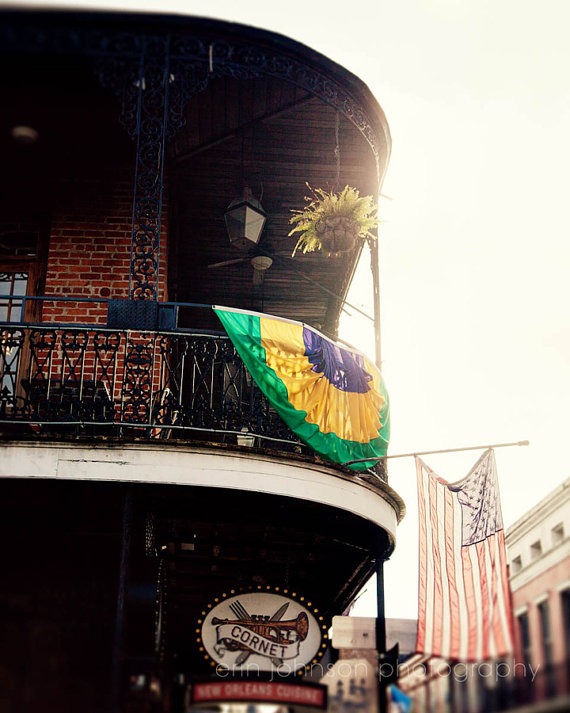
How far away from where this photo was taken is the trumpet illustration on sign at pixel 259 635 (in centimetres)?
920

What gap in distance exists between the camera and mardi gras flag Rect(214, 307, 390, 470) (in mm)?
8766

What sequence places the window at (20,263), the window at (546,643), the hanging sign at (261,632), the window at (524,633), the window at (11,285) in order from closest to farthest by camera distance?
the window at (546,643) → the window at (524,633) → the hanging sign at (261,632) → the window at (20,263) → the window at (11,285)

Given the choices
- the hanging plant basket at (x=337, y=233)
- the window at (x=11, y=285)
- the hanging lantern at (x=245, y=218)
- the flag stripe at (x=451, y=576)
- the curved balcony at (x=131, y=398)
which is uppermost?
the hanging lantern at (x=245, y=218)

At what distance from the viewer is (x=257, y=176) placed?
38.8 feet

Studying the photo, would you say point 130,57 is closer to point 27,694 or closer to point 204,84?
point 204,84

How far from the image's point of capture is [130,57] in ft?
29.5

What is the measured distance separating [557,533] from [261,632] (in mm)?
2948

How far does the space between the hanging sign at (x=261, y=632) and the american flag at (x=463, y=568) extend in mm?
1315

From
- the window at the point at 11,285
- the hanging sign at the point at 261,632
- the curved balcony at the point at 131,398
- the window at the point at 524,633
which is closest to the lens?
the window at the point at 524,633

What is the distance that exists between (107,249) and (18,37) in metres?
2.92

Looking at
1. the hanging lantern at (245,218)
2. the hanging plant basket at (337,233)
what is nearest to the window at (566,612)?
the hanging plant basket at (337,233)

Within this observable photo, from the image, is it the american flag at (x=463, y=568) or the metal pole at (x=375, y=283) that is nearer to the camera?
the american flag at (x=463, y=568)

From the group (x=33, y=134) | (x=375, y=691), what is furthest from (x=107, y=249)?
(x=375, y=691)

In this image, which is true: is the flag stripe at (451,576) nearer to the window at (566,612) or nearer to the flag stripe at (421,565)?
the flag stripe at (421,565)
